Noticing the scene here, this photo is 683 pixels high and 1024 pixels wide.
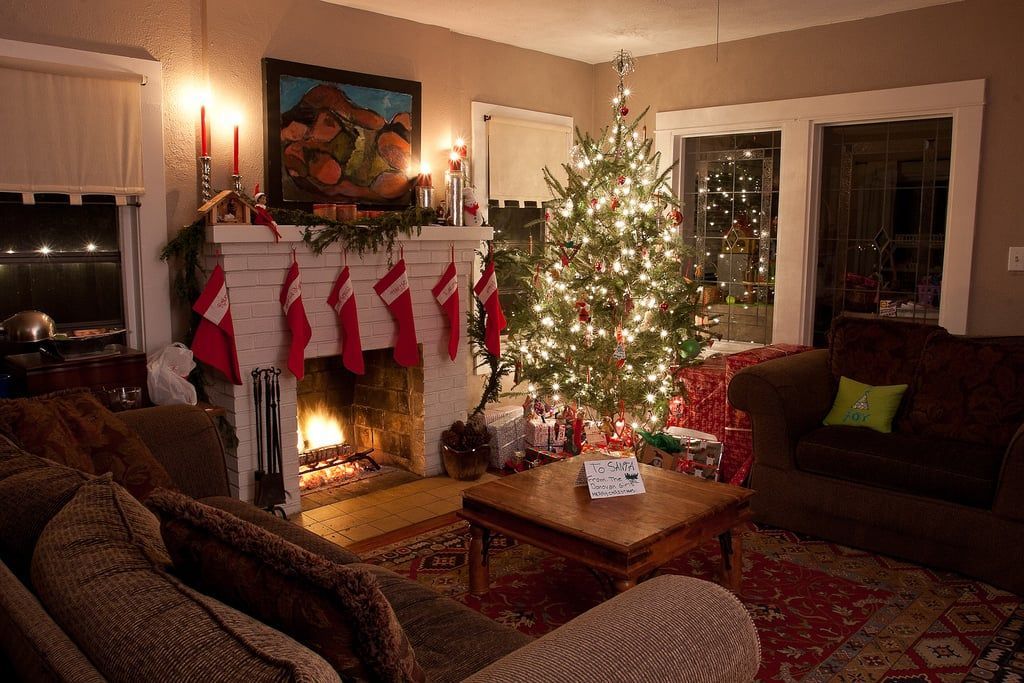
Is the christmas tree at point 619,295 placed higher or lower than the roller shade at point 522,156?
lower

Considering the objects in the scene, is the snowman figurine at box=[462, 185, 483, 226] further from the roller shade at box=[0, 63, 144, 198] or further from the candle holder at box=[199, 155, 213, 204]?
the roller shade at box=[0, 63, 144, 198]

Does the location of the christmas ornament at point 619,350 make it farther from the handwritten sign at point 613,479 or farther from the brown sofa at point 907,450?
the handwritten sign at point 613,479

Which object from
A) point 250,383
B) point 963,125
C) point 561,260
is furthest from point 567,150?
point 250,383

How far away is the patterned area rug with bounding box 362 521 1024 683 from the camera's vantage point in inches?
105

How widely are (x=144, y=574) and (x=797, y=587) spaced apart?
259cm

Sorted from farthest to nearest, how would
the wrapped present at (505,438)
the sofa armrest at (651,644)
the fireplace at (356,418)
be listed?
the wrapped present at (505,438) < the fireplace at (356,418) < the sofa armrest at (651,644)

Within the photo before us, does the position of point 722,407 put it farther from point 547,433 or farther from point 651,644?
point 651,644

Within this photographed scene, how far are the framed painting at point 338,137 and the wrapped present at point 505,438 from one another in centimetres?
141

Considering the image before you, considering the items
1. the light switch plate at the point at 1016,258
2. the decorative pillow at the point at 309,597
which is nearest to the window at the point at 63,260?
the decorative pillow at the point at 309,597

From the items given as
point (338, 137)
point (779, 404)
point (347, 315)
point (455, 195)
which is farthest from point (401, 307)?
point (779, 404)

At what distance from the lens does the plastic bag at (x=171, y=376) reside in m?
3.61

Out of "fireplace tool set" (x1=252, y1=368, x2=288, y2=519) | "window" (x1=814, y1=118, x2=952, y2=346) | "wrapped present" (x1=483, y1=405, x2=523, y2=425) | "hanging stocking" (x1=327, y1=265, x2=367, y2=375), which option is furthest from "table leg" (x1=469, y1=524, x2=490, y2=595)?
"window" (x1=814, y1=118, x2=952, y2=346)

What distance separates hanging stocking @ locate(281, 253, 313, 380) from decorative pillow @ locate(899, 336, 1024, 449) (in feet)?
9.30

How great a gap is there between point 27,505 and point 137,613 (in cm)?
60
